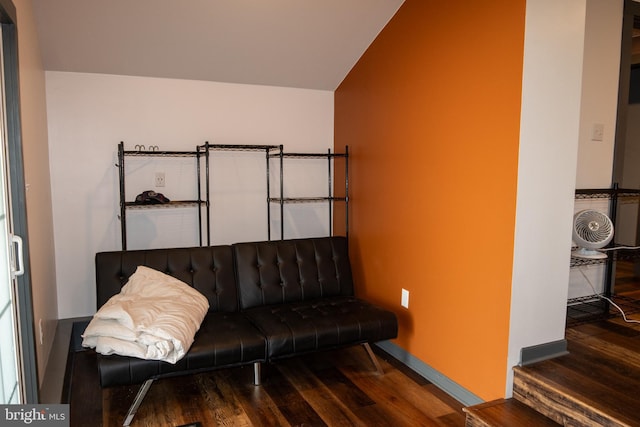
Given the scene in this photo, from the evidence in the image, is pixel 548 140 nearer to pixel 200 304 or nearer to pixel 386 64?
pixel 386 64

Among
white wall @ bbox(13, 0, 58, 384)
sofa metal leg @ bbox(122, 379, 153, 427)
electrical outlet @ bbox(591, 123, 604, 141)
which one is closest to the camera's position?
white wall @ bbox(13, 0, 58, 384)

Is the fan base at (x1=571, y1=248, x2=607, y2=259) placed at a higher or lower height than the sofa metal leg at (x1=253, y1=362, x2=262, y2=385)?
higher

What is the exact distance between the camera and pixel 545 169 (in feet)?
7.41

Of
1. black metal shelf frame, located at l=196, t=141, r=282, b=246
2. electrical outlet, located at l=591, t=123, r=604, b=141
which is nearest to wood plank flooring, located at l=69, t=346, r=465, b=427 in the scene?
black metal shelf frame, located at l=196, t=141, r=282, b=246

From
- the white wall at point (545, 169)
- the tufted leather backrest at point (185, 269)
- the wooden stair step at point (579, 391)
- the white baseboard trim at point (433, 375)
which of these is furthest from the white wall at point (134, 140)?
the wooden stair step at point (579, 391)

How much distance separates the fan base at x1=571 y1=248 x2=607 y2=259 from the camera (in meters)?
2.86

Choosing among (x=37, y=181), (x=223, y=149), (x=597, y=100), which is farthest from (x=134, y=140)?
(x=597, y=100)

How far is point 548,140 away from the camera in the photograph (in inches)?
88.5

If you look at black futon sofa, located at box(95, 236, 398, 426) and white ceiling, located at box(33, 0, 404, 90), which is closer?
black futon sofa, located at box(95, 236, 398, 426)

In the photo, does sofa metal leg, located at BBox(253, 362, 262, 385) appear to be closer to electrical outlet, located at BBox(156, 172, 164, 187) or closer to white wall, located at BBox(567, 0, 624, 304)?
electrical outlet, located at BBox(156, 172, 164, 187)

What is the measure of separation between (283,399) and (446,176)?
1595mm

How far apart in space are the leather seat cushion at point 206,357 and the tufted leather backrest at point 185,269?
11.0 inches

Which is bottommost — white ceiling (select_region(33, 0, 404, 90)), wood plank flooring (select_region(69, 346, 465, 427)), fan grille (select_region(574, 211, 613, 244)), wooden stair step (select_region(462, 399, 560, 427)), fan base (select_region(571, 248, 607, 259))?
wood plank flooring (select_region(69, 346, 465, 427))

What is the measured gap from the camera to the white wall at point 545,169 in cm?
217
